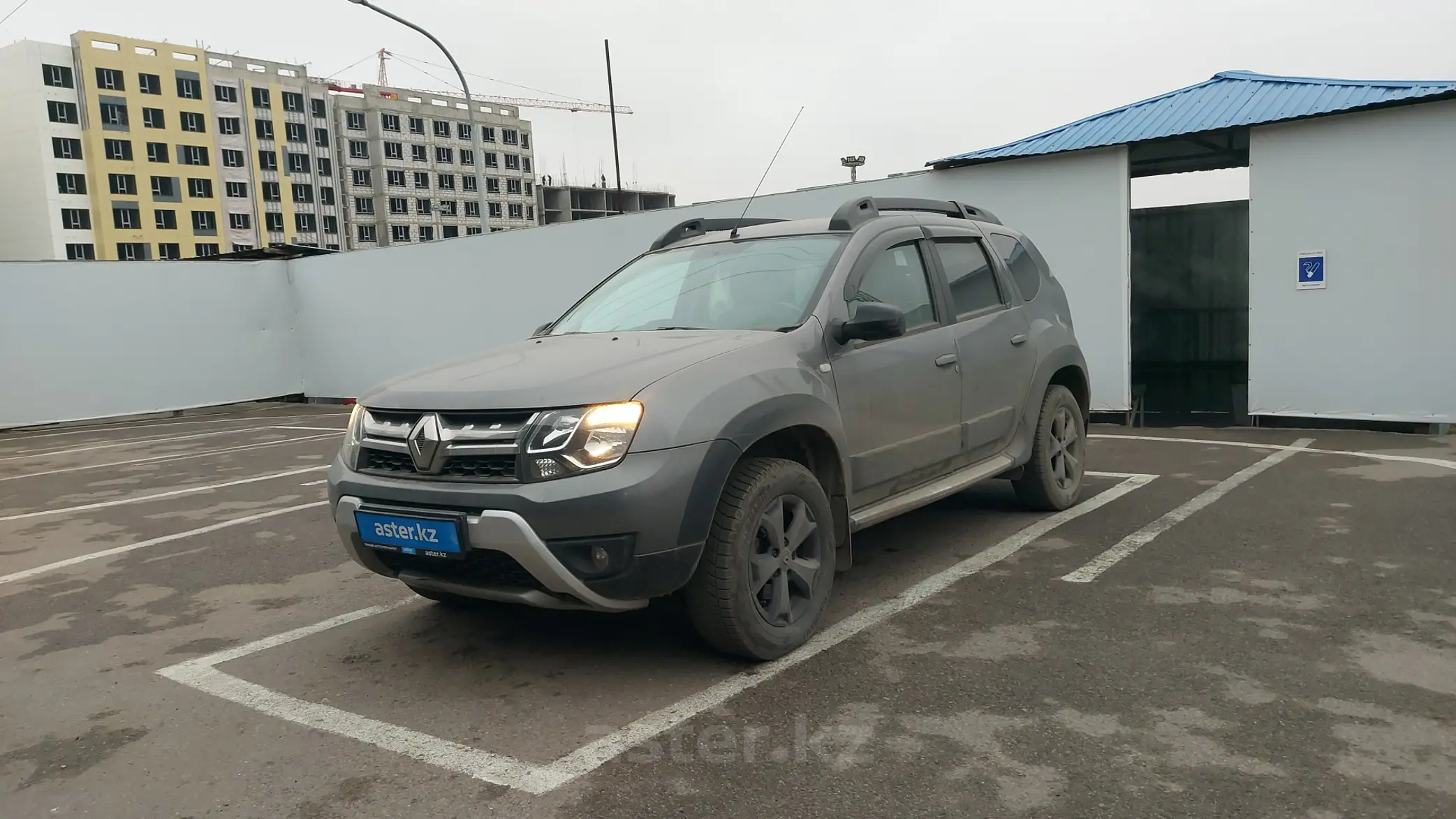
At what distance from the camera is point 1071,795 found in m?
2.71

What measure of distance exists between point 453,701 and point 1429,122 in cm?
912

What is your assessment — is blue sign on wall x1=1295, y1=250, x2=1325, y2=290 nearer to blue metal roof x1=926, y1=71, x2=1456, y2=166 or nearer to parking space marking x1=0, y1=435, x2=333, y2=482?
blue metal roof x1=926, y1=71, x2=1456, y2=166

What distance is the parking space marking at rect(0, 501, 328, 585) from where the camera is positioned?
235 inches

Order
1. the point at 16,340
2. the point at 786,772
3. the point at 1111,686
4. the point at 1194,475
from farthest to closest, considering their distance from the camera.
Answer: the point at 16,340 → the point at 1194,475 → the point at 1111,686 → the point at 786,772

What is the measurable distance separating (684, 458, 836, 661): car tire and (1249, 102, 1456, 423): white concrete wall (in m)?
7.07

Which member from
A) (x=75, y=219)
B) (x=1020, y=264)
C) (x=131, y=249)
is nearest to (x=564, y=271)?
(x=1020, y=264)

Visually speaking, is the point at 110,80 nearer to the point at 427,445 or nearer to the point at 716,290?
the point at 716,290

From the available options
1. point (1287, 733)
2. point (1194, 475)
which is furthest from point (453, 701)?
point (1194, 475)

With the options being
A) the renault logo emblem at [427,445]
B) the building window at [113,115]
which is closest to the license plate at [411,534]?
the renault logo emblem at [427,445]

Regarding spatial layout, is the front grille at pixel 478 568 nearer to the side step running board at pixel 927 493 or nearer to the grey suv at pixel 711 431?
the grey suv at pixel 711 431

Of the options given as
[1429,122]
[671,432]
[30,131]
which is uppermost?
[30,131]

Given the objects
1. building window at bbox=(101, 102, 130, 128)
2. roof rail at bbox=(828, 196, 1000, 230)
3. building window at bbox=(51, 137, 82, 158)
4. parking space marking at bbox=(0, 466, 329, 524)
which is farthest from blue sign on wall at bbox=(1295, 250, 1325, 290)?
building window at bbox=(51, 137, 82, 158)

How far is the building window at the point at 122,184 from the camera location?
7694 centimetres

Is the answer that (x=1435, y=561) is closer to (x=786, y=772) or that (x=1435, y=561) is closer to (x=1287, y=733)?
(x=1287, y=733)
